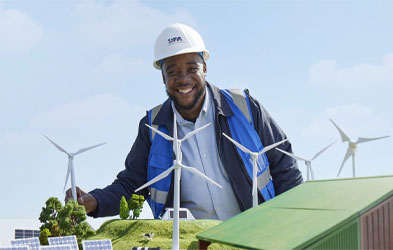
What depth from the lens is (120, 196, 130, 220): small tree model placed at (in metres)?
30.0

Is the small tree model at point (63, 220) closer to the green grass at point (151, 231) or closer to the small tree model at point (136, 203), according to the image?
the green grass at point (151, 231)

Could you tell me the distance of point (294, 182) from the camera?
28.2 metres

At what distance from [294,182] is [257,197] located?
89.2 inches

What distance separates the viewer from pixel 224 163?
90.4ft

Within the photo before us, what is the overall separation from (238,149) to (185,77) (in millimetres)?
4614

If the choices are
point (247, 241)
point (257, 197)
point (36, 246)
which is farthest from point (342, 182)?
point (36, 246)

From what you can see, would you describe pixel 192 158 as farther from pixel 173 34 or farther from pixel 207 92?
pixel 173 34

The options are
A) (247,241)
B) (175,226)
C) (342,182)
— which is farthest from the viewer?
(175,226)

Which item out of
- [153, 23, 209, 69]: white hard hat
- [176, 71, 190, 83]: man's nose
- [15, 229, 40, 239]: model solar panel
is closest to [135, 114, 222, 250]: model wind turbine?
[176, 71, 190, 83]: man's nose

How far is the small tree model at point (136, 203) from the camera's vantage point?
30.3m

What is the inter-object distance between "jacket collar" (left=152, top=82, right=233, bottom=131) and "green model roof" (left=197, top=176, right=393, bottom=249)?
24.0 ft

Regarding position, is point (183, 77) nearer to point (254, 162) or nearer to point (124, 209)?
point (254, 162)

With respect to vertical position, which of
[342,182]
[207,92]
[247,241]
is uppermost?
[207,92]

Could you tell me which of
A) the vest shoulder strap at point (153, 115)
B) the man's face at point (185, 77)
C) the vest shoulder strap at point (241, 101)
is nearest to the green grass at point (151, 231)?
the vest shoulder strap at point (153, 115)
